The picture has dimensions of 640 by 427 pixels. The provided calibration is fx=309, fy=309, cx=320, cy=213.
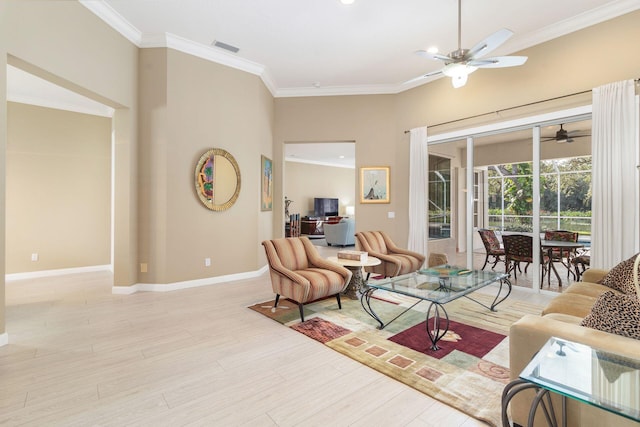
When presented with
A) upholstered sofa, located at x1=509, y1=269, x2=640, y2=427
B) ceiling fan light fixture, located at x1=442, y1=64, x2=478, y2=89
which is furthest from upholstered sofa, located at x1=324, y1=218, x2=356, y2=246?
upholstered sofa, located at x1=509, y1=269, x2=640, y2=427

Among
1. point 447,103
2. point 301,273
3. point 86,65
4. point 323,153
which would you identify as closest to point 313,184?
point 323,153

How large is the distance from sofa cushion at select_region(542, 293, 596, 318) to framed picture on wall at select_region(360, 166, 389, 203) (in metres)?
3.74

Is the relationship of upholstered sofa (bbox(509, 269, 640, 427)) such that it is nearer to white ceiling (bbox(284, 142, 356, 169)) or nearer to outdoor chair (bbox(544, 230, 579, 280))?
outdoor chair (bbox(544, 230, 579, 280))

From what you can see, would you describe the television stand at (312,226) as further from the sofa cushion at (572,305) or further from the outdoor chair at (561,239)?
the sofa cushion at (572,305)

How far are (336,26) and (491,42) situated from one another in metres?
2.13

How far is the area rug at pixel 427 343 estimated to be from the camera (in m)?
2.10

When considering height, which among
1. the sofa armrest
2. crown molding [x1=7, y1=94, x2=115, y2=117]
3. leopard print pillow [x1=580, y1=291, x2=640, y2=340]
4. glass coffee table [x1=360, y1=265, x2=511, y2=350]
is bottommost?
glass coffee table [x1=360, y1=265, x2=511, y2=350]

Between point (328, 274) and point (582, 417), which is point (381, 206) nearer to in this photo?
point (328, 274)

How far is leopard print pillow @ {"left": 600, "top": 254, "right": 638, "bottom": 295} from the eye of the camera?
2.60 meters

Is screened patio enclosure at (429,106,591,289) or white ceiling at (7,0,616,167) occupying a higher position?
white ceiling at (7,0,616,167)

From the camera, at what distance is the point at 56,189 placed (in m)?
5.73

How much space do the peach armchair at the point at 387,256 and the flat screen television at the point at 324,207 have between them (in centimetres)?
759

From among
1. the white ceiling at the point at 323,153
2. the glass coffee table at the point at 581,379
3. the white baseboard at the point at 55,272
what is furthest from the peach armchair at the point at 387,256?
the white baseboard at the point at 55,272

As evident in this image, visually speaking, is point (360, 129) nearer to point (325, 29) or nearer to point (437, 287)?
point (325, 29)
